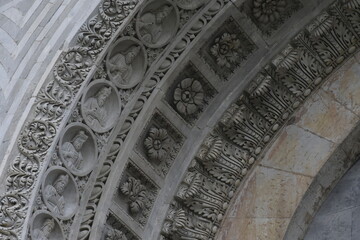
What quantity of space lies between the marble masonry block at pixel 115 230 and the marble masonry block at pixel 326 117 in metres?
1.88

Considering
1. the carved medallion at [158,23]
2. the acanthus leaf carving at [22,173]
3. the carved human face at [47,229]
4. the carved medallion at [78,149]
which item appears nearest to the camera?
the acanthus leaf carving at [22,173]

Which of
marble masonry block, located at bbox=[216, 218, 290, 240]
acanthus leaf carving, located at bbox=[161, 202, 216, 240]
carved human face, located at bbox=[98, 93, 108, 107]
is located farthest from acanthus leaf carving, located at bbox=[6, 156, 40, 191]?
marble masonry block, located at bbox=[216, 218, 290, 240]

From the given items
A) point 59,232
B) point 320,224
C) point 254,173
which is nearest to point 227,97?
point 254,173

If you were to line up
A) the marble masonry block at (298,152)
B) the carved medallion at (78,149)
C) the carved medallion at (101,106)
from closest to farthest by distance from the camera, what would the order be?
the carved medallion at (78,149)
the carved medallion at (101,106)
the marble masonry block at (298,152)

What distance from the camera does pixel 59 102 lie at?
368 inches

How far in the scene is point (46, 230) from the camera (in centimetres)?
907

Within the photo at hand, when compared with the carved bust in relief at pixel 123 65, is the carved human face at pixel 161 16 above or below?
above

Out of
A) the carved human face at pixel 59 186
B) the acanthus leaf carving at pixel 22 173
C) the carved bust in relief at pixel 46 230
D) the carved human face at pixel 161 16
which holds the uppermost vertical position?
the carved human face at pixel 161 16

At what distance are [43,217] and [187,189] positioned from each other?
1.56 metres

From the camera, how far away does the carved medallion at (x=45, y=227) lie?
8.98m

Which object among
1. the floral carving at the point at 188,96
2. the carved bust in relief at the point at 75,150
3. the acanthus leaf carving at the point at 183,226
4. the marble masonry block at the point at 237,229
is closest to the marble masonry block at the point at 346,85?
the floral carving at the point at 188,96

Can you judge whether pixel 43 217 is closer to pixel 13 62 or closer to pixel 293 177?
pixel 13 62

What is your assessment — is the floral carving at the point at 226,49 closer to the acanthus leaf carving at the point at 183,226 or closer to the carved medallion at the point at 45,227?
the acanthus leaf carving at the point at 183,226

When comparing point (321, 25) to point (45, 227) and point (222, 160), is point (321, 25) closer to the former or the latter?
point (222, 160)
